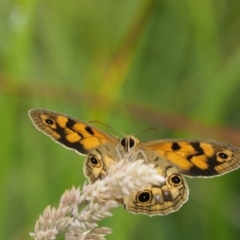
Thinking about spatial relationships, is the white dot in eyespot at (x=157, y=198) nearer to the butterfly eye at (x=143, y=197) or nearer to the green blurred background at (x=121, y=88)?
the butterfly eye at (x=143, y=197)

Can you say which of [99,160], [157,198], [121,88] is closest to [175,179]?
[157,198]

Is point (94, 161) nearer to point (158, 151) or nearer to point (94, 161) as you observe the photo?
point (94, 161)

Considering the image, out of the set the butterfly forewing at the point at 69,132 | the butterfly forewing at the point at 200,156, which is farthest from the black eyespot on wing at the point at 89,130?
the butterfly forewing at the point at 200,156

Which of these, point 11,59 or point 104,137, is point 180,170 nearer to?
point 104,137

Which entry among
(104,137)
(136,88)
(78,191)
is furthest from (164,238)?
(78,191)

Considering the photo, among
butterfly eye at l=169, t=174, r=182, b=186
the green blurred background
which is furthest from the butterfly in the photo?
the green blurred background

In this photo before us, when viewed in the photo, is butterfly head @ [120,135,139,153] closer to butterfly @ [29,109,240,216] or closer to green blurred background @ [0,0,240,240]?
butterfly @ [29,109,240,216]
